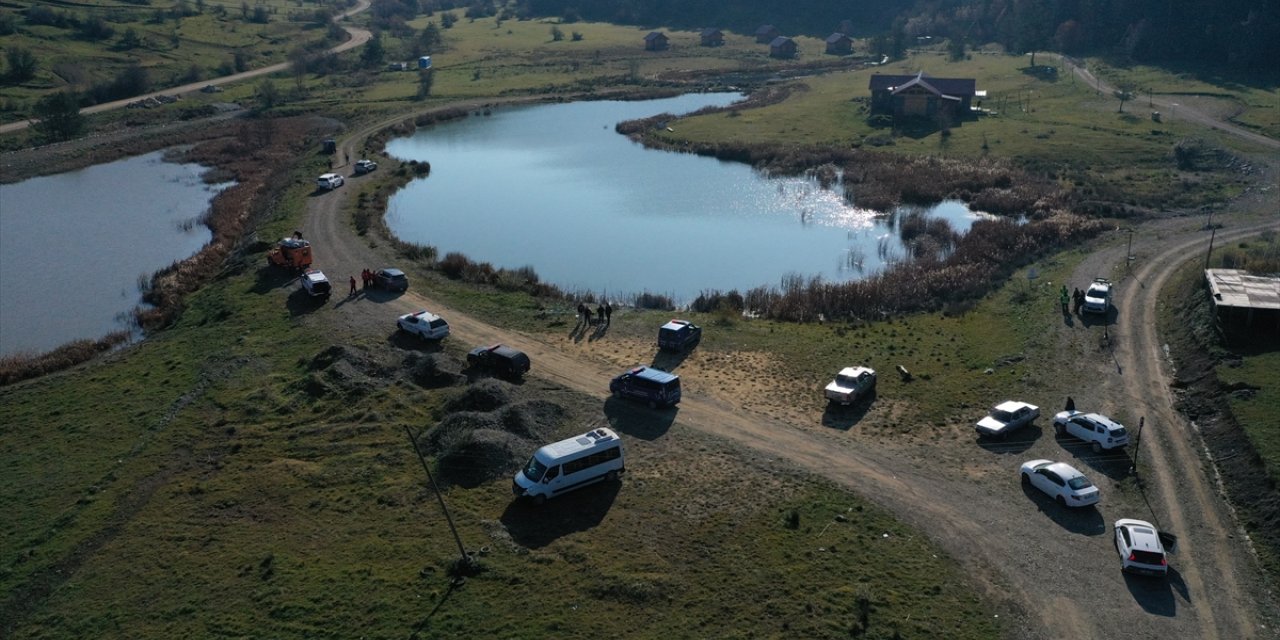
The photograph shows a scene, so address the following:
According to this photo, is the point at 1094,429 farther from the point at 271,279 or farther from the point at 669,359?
the point at 271,279

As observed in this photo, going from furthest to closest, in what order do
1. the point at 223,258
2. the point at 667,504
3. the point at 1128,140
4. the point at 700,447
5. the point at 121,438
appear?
1. the point at 1128,140
2. the point at 223,258
3. the point at 121,438
4. the point at 700,447
5. the point at 667,504

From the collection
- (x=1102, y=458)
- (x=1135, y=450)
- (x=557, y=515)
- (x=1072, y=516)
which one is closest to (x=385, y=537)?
(x=557, y=515)

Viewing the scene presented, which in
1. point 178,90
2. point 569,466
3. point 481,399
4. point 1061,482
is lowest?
point 1061,482

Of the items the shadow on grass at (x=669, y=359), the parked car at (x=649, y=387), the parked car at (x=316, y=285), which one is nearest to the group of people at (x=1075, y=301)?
the shadow on grass at (x=669, y=359)

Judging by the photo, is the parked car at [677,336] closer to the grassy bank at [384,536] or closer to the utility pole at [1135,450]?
the grassy bank at [384,536]

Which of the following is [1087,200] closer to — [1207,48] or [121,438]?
[121,438]

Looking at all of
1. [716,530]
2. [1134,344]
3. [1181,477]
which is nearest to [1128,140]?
[1134,344]
